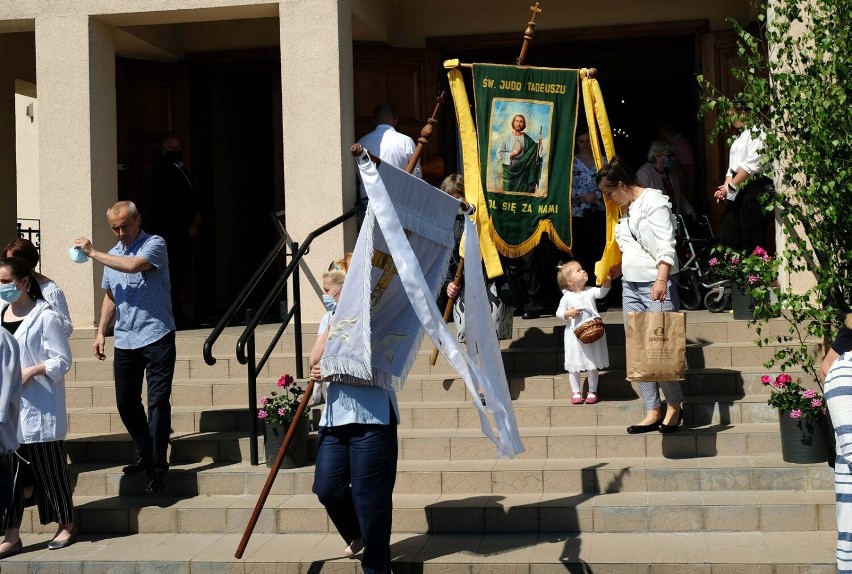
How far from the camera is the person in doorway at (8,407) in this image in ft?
22.3

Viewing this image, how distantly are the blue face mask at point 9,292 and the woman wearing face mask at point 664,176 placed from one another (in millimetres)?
6203

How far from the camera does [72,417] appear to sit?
9094 mm

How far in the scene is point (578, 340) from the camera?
8500mm

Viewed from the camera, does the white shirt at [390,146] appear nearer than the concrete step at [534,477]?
No

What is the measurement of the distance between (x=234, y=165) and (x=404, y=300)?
8301mm

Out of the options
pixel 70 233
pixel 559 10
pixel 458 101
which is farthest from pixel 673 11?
pixel 70 233

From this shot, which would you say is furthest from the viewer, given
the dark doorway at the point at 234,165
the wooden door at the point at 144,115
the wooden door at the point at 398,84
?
the dark doorway at the point at 234,165

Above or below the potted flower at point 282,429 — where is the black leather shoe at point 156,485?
below

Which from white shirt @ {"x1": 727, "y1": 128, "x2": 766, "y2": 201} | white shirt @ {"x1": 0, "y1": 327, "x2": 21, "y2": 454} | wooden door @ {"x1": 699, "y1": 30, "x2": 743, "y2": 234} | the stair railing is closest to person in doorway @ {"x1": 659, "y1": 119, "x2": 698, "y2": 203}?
wooden door @ {"x1": 699, "y1": 30, "x2": 743, "y2": 234}

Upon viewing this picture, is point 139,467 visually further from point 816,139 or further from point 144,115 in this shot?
point 144,115

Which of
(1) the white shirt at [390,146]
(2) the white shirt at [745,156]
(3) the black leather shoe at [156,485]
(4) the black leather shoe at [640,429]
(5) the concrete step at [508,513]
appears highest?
(1) the white shirt at [390,146]

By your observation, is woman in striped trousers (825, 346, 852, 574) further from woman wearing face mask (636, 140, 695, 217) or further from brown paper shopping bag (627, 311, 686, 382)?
woman wearing face mask (636, 140, 695, 217)

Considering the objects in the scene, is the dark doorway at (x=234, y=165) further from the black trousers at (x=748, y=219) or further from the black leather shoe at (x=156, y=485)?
the black trousers at (x=748, y=219)

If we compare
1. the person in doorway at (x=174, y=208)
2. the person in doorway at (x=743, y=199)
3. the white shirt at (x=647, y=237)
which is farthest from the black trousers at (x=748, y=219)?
the person in doorway at (x=174, y=208)
